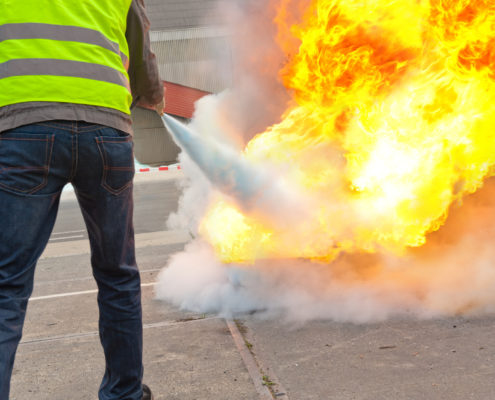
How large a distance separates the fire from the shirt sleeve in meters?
1.48

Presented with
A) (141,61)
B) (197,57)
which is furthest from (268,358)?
(197,57)

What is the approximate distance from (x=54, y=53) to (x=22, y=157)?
15.4 inches

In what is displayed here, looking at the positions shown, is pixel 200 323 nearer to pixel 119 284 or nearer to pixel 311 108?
pixel 119 284

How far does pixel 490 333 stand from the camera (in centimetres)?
318

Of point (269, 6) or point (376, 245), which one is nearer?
point (376, 245)

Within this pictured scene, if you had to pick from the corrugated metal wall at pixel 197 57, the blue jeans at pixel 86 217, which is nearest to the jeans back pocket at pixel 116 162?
the blue jeans at pixel 86 217

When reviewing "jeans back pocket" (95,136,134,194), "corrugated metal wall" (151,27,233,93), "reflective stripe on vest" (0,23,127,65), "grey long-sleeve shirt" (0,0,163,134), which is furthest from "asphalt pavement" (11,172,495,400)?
"corrugated metal wall" (151,27,233,93)

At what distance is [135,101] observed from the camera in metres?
2.64

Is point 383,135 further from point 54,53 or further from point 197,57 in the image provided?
point 197,57

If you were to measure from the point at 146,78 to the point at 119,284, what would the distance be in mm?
935

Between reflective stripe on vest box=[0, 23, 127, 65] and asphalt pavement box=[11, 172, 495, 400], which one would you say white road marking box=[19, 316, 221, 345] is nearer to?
asphalt pavement box=[11, 172, 495, 400]

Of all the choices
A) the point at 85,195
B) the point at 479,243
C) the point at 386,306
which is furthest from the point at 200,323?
the point at 479,243

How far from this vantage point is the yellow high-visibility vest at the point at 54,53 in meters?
1.94

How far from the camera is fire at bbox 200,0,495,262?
3.80 m
